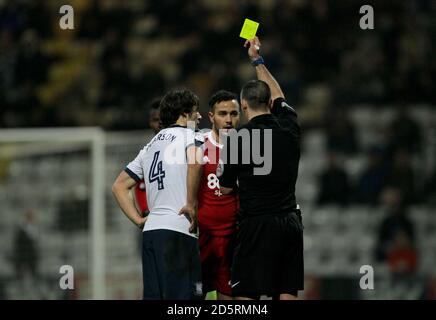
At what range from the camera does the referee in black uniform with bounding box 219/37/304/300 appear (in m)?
7.81

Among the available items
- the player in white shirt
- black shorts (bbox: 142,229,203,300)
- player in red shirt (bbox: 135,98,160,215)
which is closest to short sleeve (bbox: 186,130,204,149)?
the player in white shirt

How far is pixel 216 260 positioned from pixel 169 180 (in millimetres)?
856

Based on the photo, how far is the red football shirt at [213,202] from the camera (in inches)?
321

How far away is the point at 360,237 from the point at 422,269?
0.99 metres

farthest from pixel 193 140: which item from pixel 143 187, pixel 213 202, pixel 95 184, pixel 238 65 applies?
pixel 238 65

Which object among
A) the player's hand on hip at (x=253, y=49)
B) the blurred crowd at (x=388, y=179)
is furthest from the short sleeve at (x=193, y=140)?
the blurred crowd at (x=388, y=179)

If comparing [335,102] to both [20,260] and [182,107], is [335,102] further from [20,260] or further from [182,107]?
[182,107]

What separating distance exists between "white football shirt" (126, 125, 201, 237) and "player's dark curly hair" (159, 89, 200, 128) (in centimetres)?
9

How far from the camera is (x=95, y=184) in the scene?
13594 mm

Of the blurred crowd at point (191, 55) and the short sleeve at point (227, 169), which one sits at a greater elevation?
the blurred crowd at point (191, 55)

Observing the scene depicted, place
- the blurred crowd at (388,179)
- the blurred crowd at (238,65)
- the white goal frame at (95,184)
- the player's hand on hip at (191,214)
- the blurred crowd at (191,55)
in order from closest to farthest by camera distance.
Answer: the player's hand on hip at (191,214)
the white goal frame at (95,184)
the blurred crowd at (388,179)
the blurred crowd at (238,65)
the blurred crowd at (191,55)

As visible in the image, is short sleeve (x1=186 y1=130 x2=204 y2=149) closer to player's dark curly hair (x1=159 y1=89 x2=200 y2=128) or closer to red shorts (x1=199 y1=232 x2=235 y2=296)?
player's dark curly hair (x1=159 y1=89 x2=200 y2=128)

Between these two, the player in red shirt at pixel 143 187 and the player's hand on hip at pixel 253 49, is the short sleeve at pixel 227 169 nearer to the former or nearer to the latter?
the player's hand on hip at pixel 253 49

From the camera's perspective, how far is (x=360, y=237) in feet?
48.4
